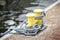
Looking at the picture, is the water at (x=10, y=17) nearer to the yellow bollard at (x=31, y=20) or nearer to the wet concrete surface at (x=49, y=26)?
the wet concrete surface at (x=49, y=26)

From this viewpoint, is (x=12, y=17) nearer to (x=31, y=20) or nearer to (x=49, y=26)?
(x=49, y=26)

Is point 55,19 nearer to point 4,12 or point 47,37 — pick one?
point 47,37

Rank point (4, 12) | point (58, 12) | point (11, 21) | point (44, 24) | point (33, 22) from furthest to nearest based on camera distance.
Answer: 1. point (4, 12)
2. point (11, 21)
3. point (58, 12)
4. point (44, 24)
5. point (33, 22)

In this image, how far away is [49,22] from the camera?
4594 millimetres

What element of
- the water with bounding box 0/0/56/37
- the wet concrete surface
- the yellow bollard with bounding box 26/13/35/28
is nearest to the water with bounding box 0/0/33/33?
the water with bounding box 0/0/56/37

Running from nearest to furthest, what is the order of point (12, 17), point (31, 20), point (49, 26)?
point (31, 20) < point (49, 26) < point (12, 17)

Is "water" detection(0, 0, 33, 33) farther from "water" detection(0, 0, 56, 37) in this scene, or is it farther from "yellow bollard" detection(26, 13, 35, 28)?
"yellow bollard" detection(26, 13, 35, 28)

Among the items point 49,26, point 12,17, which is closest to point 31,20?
point 49,26

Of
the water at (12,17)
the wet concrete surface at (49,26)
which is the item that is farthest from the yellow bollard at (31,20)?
the water at (12,17)

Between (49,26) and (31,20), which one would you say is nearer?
(31,20)

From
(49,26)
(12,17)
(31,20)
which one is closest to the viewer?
(31,20)

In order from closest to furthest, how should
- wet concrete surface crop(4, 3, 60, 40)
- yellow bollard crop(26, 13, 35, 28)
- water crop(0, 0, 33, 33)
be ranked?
wet concrete surface crop(4, 3, 60, 40), yellow bollard crop(26, 13, 35, 28), water crop(0, 0, 33, 33)

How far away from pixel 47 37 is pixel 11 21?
2533mm

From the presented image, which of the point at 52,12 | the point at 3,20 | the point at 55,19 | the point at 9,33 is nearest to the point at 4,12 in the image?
the point at 3,20
